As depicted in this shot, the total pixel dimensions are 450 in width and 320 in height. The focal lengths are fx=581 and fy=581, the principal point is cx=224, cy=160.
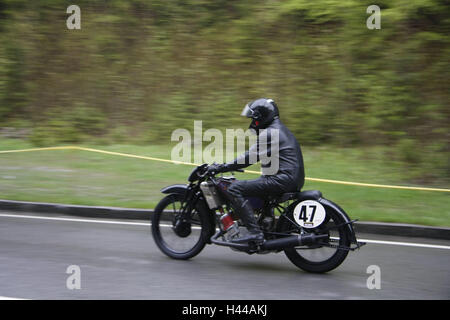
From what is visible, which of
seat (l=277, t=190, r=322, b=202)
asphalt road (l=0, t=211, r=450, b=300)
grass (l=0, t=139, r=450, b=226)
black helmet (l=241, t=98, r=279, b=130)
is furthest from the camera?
grass (l=0, t=139, r=450, b=226)

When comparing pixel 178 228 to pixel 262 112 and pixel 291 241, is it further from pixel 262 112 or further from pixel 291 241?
pixel 262 112

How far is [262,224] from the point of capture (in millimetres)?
6488

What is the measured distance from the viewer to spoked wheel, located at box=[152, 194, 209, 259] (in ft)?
22.3

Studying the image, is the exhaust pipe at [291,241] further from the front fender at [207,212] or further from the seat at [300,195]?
the front fender at [207,212]

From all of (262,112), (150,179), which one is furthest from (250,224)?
(150,179)

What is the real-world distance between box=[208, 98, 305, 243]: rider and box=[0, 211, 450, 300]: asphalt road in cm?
58

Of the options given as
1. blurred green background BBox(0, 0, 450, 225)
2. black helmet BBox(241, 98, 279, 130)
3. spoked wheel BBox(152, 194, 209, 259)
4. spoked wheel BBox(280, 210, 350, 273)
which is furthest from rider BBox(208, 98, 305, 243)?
blurred green background BBox(0, 0, 450, 225)

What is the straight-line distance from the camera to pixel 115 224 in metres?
8.65

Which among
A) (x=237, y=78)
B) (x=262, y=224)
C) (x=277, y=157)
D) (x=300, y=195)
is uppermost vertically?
(x=237, y=78)

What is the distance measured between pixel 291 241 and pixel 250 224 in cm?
49

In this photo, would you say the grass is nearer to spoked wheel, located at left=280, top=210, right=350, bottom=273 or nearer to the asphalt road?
the asphalt road
